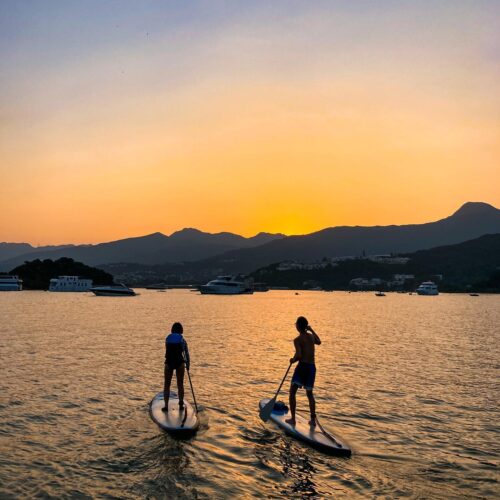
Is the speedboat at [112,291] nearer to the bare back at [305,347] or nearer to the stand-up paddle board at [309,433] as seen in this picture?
the stand-up paddle board at [309,433]

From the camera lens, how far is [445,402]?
2184 centimetres

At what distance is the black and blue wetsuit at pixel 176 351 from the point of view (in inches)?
659

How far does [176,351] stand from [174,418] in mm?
2282

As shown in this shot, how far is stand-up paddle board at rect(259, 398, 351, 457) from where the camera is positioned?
1419cm

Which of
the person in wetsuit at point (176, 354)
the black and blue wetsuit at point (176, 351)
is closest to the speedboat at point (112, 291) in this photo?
the person in wetsuit at point (176, 354)

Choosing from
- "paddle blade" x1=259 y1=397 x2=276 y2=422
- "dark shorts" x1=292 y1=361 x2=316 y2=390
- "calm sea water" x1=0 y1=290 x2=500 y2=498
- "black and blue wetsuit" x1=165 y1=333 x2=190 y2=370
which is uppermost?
"black and blue wetsuit" x1=165 y1=333 x2=190 y2=370

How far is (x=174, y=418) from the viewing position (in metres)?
16.7

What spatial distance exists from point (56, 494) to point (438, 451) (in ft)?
36.2

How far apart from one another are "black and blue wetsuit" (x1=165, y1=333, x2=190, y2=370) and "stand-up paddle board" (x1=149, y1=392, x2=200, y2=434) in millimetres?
1682

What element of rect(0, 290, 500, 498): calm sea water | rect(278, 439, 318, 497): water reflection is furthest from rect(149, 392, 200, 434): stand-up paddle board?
rect(278, 439, 318, 497): water reflection

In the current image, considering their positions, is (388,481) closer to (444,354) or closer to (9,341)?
(444,354)

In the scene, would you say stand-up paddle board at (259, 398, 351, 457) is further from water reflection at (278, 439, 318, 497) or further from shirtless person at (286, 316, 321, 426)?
shirtless person at (286, 316, 321, 426)

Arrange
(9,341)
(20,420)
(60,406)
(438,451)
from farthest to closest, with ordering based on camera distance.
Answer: (9,341) → (60,406) → (20,420) → (438,451)

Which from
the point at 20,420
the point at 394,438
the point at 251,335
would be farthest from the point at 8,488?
the point at 251,335
